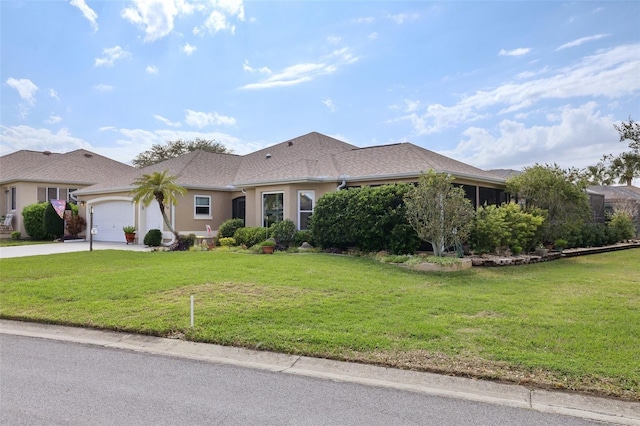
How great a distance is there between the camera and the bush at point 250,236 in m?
18.9

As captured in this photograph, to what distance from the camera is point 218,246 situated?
20.3m

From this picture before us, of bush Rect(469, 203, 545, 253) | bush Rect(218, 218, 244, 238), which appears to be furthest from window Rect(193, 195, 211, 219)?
bush Rect(469, 203, 545, 253)

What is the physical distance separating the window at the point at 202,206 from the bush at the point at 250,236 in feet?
11.8

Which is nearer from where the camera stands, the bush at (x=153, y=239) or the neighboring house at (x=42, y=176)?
the bush at (x=153, y=239)

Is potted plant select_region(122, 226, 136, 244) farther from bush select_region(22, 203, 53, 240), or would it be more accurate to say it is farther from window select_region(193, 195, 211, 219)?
bush select_region(22, 203, 53, 240)

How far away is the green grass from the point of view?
5.12m

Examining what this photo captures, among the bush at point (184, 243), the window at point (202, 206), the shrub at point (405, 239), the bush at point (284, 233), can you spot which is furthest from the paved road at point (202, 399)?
the window at point (202, 206)

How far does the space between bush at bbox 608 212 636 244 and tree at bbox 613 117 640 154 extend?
894cm

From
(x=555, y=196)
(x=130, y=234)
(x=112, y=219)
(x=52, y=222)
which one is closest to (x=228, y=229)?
(x=130, y=234)

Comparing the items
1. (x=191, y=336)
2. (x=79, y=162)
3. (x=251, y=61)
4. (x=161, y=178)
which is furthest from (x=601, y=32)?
(x=79, y=162)

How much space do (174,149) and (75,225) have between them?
23.8 meters

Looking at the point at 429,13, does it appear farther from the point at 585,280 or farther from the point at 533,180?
the point at 585,280

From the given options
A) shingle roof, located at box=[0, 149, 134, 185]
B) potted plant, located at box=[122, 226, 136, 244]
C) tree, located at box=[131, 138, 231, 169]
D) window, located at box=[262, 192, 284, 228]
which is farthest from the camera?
tree, located at box=[131, 138, 231, 169]

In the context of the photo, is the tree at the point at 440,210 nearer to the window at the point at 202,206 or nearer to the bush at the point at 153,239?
the window at the point at 202,206
